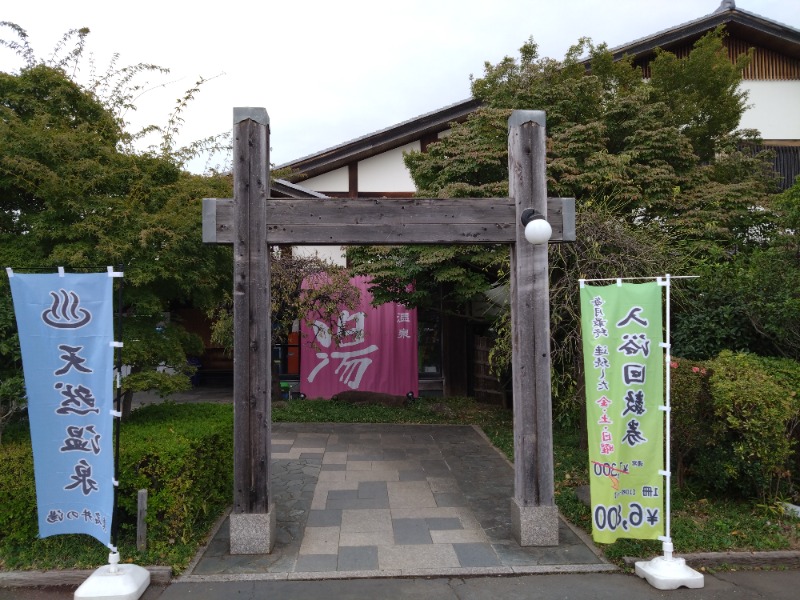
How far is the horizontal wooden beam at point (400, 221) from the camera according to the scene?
217 inches

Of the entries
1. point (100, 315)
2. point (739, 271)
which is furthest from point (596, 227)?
point (100, 315)

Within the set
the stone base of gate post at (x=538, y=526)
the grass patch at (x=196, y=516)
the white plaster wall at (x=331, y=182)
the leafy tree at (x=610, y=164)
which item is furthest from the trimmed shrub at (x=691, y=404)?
the white plaster wall at (x=331, y=182)

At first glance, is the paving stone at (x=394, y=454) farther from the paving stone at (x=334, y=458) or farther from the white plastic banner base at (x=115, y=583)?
the white plastic banner base at (x=115, y=583)

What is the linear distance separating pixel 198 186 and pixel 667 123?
895 cm

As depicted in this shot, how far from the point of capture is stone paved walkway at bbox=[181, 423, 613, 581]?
514 cm

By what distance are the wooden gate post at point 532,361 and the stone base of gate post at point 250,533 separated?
8.40 ft

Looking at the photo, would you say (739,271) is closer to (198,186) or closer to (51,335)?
(198,186)

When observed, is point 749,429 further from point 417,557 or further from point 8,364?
point 8,364

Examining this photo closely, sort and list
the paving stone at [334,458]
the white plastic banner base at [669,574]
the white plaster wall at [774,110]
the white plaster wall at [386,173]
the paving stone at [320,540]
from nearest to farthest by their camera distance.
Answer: the white plastic banner base at [669,574]
the paving stone at [320,540]
the paving stone at [334,458]
the white plaster wall at [774,110]
the white plaster wall at [386,173]

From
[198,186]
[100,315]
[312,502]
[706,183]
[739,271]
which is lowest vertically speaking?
[312,502]

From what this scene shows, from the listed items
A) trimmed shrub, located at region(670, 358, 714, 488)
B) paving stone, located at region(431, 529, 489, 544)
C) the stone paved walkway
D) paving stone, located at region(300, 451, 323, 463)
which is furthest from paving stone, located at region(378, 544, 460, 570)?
paving stone, located at region(300, 451, 323, 463)

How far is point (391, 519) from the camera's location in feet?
20.9

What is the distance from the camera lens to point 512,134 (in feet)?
18.9

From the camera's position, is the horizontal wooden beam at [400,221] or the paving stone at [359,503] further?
the paving stone at [359,503]
